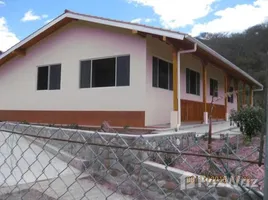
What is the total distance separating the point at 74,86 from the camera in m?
11.6

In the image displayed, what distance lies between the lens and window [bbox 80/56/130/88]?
1040 cm

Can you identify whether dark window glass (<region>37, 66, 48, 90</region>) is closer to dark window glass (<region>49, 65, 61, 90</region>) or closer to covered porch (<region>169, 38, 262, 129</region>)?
dark window glass (<region>49, 65, 61, 90</region>)

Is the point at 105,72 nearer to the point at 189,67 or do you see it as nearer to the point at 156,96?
the point at 156,96

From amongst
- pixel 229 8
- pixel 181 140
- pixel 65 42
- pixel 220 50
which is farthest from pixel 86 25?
pixel 220 50

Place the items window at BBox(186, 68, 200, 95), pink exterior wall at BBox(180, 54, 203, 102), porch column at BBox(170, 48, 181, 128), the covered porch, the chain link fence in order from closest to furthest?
1. the chain link fence
2. porch column at BBox(170, 48, 181, 128)
3. the covered porch
4. pink exterior wall at BBox(180, 54, 203, 102)
5. window at BBox(186, 68, 200, 95)

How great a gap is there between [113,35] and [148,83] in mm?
2216

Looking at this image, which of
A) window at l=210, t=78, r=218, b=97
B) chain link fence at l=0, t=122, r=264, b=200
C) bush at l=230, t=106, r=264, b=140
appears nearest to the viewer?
chain link fence at l=0, t=122, r=264, b=200

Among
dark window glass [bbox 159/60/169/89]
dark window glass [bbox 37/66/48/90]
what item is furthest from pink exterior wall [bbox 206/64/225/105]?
dark window glass [bbox 37/66/48/90]

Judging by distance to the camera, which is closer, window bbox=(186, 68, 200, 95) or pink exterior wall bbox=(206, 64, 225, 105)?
window bbox=(186, 68, 200, 95)

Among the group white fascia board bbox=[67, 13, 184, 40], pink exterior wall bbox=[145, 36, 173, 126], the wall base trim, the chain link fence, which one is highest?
white fascia board bbox=[67, 13, 184, 40]

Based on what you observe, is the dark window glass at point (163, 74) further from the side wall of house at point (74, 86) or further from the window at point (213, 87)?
the window at point (213, 87)

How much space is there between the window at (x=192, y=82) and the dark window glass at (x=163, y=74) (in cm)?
199

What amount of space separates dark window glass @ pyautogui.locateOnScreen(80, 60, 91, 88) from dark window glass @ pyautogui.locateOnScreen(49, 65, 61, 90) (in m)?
1.23

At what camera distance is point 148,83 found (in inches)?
394
